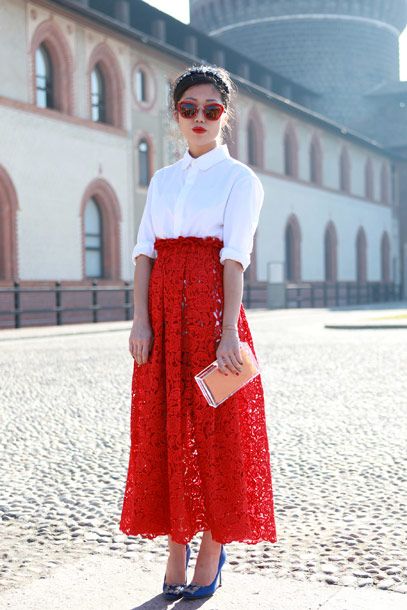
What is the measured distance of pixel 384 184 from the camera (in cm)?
5066

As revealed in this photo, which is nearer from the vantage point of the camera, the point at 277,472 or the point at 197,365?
the point at 197,365

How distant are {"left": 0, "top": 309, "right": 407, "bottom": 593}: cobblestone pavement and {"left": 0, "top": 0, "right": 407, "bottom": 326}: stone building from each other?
43.1 ft

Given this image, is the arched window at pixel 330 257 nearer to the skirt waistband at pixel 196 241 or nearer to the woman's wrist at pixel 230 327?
the skirt waistband at pixel 196 241

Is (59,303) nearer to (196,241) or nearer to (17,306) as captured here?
(17,306)

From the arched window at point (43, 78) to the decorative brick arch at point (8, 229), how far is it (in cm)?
271

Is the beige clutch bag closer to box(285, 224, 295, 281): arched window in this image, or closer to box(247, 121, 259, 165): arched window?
box(247, 121, 259, 165): arched window

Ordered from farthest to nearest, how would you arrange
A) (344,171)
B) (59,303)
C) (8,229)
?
(344,171)
(8,229)
(59,303)

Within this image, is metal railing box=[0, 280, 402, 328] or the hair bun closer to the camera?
the hair bun

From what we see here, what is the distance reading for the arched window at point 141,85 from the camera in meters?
28.6

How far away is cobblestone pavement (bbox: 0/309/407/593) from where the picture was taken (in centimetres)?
356

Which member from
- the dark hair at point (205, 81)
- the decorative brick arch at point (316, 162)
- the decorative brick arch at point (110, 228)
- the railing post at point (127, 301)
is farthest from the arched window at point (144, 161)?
the dark hair at point (205, 81)

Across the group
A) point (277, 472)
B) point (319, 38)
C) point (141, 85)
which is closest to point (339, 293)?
point (141, 85)

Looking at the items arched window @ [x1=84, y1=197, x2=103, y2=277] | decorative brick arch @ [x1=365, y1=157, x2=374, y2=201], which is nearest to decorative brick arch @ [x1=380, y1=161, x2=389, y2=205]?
decorative brick arch @ [x1=365, y1=157, x2=374, y2=201]

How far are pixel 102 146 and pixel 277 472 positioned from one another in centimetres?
2258
